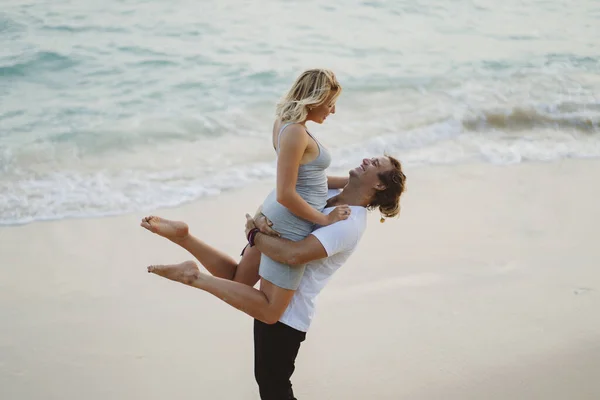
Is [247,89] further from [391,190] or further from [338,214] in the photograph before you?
[338,214]

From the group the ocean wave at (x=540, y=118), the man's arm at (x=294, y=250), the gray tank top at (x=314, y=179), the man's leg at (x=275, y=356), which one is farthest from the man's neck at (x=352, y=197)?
the ocean wave at (x=540, y=118)

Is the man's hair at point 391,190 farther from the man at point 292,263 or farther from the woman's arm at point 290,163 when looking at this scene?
the woman's arm at point 290,163

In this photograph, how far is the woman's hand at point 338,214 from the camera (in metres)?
3.42

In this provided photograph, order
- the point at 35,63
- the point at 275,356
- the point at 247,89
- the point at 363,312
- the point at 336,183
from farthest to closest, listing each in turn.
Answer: the point at 35,63, the point at 247,89, the point at 363,312, the point at 336,183, the point at 275,356

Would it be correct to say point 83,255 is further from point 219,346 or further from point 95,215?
point 219,346

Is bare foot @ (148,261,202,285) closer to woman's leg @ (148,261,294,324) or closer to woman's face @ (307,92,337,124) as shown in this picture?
woman's leg @ (148,261,294,324)

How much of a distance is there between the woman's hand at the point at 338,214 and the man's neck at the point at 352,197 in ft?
0.48

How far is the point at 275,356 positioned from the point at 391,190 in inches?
36.0

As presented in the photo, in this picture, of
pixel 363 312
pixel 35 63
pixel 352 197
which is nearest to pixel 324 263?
pixel 352 197

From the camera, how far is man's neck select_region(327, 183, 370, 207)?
3.59m

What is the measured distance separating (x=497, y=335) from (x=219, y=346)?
166cm

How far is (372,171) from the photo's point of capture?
3.56m

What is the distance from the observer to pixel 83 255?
5707mm

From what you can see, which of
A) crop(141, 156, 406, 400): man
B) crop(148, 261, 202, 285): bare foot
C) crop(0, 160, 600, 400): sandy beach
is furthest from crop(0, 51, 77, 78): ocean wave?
crop(148, 261, 202, 285): bare foot
